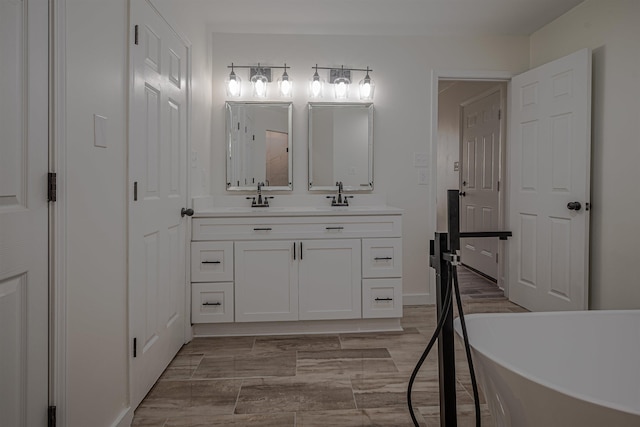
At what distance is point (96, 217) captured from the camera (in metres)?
1.53

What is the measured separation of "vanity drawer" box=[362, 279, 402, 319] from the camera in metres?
2.95

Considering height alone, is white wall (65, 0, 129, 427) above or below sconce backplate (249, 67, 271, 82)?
below

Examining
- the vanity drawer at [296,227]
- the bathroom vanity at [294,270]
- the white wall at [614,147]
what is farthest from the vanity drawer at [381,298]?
the white wall at [614,147]

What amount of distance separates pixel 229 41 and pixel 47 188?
2600 mm

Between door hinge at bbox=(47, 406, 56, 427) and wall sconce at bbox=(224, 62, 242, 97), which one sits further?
wall sconce at bbox=(224, 62, 242, 97)

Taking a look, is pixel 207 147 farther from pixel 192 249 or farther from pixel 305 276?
pixel 305 276

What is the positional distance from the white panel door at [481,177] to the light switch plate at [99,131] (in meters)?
3.61

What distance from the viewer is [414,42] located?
3.58 m

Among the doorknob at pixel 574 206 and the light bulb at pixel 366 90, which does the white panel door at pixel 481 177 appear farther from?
the light bulb at pixel 366 90

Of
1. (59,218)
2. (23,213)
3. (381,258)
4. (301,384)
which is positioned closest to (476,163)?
(381,258)

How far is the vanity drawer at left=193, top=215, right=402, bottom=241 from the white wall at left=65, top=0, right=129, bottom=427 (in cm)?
109

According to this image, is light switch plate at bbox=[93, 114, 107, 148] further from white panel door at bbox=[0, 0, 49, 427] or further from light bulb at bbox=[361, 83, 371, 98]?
light bulb at bbox=[361, 83, 371, 98]

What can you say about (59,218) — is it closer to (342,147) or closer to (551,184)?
(342,147)

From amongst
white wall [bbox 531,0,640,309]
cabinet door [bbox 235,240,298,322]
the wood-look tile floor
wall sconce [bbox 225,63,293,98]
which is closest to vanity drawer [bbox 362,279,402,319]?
the wood-look tile floor
